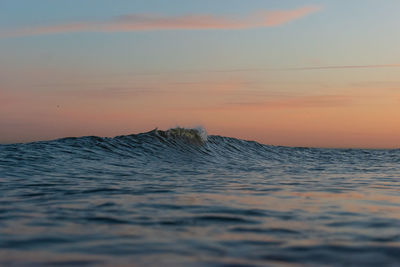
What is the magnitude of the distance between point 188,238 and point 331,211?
236 centimetres

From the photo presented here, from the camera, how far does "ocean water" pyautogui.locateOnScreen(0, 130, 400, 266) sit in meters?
3.78

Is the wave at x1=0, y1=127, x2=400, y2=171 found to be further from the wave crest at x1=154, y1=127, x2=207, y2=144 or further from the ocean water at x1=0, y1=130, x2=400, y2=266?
the ocean water at x1=0, y1=130, x2=400, y2=266

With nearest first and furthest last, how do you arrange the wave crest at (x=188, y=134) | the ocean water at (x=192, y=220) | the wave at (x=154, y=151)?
the ocean water at (x=192, y=220), the wave at (x=154, y=151), the wave crest at (x=188, y=134)

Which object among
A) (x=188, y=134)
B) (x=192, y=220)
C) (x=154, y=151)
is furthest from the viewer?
(x=188, y=134)

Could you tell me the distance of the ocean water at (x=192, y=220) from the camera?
A: 3.78m

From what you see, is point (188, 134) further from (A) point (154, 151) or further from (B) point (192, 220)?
(B) point (192, 220)

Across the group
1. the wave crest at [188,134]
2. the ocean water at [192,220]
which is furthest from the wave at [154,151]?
the ocean water at [192,220]

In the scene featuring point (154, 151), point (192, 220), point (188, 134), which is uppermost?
point (188, 134)

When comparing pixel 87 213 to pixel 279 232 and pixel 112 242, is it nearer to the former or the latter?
pixel 112 242

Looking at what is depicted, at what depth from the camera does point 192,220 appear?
5.20 m

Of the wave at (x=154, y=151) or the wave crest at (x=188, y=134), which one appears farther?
the wave crest at (x=188, y=134)

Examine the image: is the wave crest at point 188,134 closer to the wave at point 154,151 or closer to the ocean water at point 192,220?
the wave at point 154,151

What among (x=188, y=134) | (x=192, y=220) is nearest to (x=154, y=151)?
(x=188, y=134)

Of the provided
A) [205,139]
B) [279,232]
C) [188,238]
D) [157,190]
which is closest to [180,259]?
[188,238]
